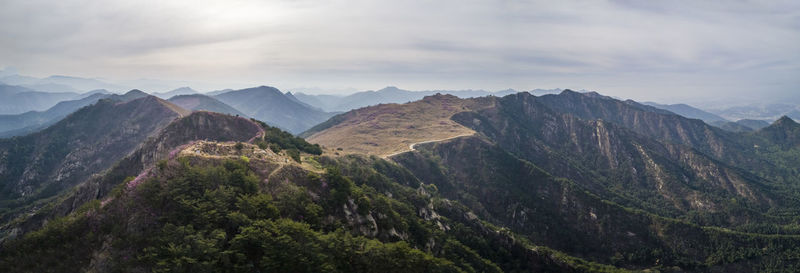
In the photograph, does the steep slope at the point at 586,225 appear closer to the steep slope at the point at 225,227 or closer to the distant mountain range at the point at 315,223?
the distant mountain range at the point at 315,223

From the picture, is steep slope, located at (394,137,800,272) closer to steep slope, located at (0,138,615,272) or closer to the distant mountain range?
the distant mountain range

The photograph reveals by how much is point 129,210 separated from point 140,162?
80.8 metres

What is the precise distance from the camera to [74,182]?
196m

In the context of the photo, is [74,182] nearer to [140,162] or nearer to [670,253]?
[140,162]

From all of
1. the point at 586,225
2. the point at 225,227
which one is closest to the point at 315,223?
the point at 225,227

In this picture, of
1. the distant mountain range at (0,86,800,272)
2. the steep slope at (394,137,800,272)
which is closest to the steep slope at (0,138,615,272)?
the distant mountain range at (0,86,800,272)

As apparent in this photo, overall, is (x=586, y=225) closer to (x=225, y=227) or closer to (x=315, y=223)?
(x=315, y=223)

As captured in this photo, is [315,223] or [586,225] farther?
[586,225]

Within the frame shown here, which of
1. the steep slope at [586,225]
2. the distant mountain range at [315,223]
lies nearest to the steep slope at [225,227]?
the distant mountain range at [315,223]

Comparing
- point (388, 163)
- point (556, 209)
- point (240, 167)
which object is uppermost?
point (240, 167)

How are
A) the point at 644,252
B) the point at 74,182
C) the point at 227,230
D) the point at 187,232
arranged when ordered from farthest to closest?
the point at 74,182
the point at 644,252
the point at 227,230
the point at 187,232

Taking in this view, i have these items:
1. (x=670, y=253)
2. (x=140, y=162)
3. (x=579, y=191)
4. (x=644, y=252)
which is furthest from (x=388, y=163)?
(x=670, y=253)

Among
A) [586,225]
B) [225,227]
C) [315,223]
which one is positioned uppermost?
[225,227]

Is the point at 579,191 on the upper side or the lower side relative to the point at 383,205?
lower
